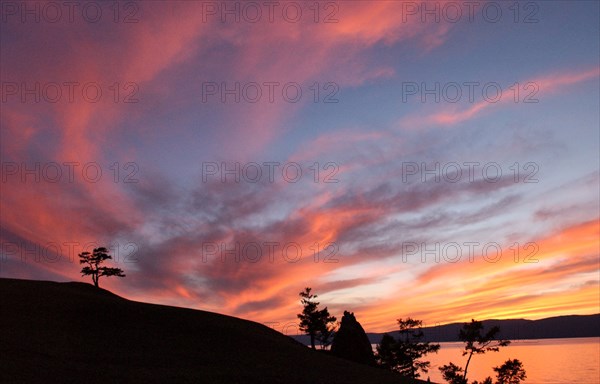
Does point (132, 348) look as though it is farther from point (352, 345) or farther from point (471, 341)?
point (471, 341)

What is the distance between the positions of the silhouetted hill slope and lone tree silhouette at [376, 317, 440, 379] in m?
29.3

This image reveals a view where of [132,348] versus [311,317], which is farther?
[311,317]

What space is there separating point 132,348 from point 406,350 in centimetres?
5316

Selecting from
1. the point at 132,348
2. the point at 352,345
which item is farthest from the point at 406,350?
the point at 132,348

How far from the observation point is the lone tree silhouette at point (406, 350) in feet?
263

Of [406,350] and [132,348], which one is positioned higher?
[132,348]

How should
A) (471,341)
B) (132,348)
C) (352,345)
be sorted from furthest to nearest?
(352,345), (471,341), (132,348)

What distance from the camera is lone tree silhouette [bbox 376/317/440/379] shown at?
3162 inches

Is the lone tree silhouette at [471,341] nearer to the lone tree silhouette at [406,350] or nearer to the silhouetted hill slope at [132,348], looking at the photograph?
the lone tree silhouette at [406,350]

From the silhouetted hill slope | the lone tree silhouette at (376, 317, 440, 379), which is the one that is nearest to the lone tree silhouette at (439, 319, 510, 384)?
the lone tree silhouette at (376, 317, 440, 379)

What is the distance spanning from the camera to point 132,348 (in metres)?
43.8

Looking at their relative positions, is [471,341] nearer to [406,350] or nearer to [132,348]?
[406,350]

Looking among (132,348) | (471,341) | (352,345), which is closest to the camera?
(132,348)

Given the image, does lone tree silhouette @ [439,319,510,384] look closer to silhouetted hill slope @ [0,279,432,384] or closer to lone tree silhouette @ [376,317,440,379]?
lone tree silhouette @ [376,317,440,379]
